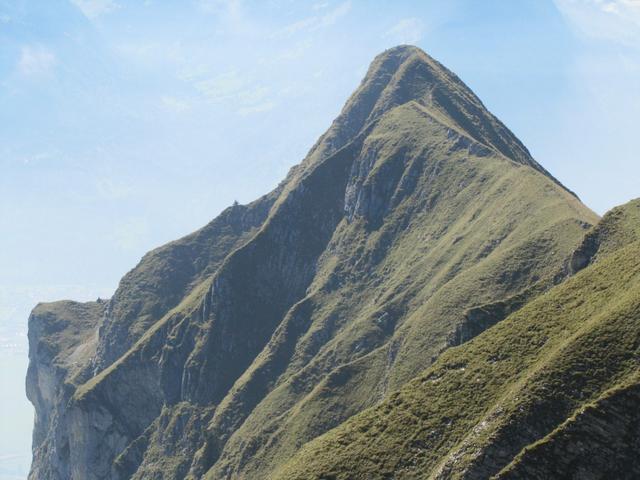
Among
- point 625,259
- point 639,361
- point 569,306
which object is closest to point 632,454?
point 639,361

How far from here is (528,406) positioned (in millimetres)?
92625

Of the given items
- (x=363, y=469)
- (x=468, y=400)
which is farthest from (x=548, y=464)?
(x=363, y=469)

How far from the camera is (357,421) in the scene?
387ft

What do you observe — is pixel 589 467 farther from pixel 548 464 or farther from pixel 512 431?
pixel 512 431

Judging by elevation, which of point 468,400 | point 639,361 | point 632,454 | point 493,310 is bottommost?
point 632,454

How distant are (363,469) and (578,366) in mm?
31416

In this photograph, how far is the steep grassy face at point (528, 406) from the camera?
281ft

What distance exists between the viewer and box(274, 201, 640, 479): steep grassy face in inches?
3376

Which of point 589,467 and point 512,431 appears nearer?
point 589,467

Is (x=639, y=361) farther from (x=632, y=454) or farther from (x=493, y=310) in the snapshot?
(x=493, y=310)

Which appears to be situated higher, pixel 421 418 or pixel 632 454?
pixel 421 418

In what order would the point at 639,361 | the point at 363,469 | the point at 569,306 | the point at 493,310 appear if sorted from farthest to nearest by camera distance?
the point at 493,310, the point at 569,306, the point at 363,469, the point at 639,361

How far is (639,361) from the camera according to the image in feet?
297

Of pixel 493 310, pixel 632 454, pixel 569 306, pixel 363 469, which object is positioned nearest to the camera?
pixel 632 454
